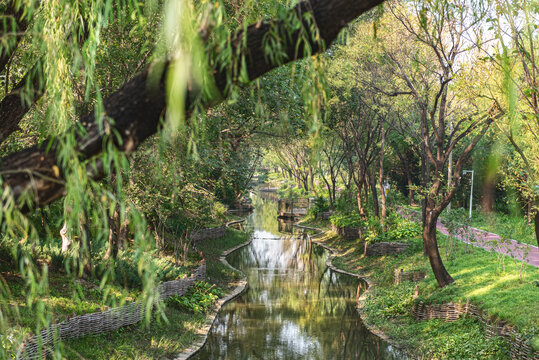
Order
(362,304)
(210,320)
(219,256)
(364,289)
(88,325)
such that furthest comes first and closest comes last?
1. (219,256)
2. (364,289)
3. (362,304)
4. (210,320)
5. (88,325)

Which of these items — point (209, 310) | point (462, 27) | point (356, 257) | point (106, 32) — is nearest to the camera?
point (106, 32)

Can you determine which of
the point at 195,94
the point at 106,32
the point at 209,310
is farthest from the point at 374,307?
the point at 195,94

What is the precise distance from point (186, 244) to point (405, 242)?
928 centimetres

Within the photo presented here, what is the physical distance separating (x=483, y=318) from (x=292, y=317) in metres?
5.96

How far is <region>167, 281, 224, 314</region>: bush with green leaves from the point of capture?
14.4m

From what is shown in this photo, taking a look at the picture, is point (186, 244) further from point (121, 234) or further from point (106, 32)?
point (106, 32)

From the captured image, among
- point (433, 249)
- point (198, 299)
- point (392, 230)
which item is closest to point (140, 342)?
point (198, 299)

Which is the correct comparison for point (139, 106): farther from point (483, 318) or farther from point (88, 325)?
point (483, 318)

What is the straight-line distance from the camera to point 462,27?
11.5 m

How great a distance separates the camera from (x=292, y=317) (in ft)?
50.1

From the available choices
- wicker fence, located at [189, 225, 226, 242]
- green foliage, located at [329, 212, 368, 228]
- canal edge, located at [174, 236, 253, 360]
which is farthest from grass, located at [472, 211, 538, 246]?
wicker fence, located at [189, 225, 226, 242]

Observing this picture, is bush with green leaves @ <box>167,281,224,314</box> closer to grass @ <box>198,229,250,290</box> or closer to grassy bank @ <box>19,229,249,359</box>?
grassy bank @ <box>19,229,249,359</box>

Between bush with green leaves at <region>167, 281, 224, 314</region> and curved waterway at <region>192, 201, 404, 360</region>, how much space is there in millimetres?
553

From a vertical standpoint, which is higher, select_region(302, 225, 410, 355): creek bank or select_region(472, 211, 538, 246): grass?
select_region(472, 211, 538, 246): grass
